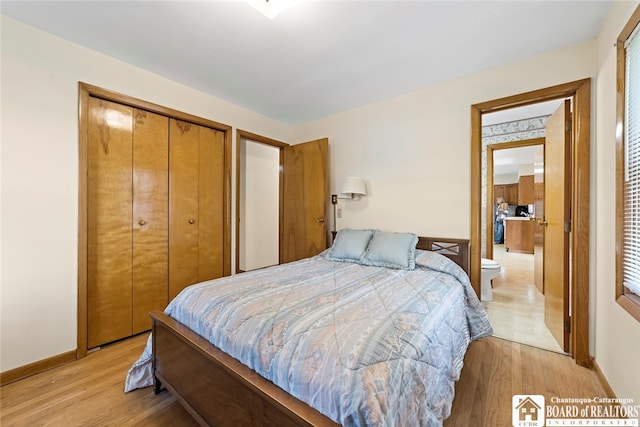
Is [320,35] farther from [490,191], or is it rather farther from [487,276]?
[490,191]

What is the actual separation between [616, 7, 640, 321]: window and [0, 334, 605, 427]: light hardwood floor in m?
0.75

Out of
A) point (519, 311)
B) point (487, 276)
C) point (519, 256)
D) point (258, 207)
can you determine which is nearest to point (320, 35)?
point (258, 207)

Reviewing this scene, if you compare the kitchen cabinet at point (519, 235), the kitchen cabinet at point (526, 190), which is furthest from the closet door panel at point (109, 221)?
the kitchen cabinet at point (526, 190)

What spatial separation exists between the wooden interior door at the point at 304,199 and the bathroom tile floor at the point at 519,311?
2.09 metres

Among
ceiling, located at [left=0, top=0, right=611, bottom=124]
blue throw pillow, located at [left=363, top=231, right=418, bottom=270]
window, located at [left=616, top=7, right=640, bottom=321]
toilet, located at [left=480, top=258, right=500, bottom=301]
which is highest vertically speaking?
ceiling, located at [left=0, top=0, right=611, bottom=124]

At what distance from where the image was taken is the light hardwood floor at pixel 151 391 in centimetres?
146

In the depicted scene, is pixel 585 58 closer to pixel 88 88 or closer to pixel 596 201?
pixel 596 201

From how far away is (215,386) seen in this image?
122cm

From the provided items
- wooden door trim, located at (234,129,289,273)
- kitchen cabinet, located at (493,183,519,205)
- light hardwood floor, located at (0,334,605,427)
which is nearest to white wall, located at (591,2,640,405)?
light hardwood floor, located at (0,334,605,427)

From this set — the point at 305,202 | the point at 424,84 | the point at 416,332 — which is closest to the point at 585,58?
the point at 424,84

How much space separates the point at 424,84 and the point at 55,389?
155 inches

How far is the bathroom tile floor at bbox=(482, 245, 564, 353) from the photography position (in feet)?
7.70

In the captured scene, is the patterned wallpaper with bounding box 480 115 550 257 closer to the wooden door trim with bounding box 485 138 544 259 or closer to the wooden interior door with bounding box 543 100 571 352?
the wooden door trim with bounding box 485 138 544 259

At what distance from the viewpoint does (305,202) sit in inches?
141
